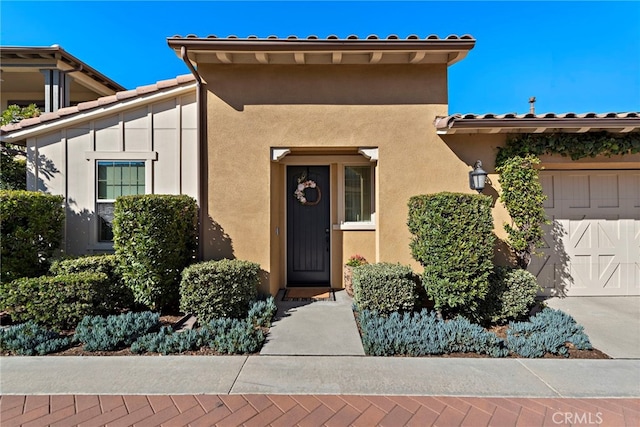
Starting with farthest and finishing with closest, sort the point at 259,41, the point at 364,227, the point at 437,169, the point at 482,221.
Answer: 1. the point at 364,227
2. the point at 437,169
3. the point at 259,41
4. the point at 482,221

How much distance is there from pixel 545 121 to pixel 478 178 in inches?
56.1

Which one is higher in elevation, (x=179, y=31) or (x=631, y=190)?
(x=179, y=31)

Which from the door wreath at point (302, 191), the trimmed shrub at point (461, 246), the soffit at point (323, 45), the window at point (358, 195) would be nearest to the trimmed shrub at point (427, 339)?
the trimmed shrub at point (461, 246)

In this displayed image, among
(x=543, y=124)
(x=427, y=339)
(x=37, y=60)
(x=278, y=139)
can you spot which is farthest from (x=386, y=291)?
(x=37, y=60)

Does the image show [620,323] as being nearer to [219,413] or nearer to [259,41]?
[219,413]

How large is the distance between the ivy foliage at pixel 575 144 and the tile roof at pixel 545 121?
10.4 inches

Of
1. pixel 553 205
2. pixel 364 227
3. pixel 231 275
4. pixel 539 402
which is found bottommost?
pixel 539 402

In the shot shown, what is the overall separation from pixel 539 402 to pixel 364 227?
4.02 meters

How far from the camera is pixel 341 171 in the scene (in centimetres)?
644

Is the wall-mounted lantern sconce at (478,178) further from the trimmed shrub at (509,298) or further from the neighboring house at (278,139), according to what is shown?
the trimmed shrub at (509,298)

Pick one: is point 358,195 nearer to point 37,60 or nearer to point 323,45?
point 323,45

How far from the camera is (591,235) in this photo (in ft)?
19.3

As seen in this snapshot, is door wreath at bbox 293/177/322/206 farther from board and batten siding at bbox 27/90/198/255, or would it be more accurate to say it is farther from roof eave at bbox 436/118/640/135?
roof eave at bbox 436/118/640/135

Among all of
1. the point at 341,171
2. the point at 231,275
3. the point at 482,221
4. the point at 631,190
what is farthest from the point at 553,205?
the point at 231,275
